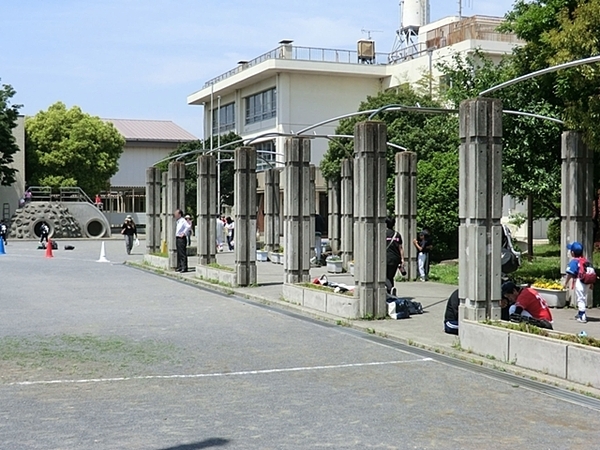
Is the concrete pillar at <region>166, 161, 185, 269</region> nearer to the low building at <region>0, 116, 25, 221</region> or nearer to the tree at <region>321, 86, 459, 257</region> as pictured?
the tree at <region>321, 86, 459, 257</region>

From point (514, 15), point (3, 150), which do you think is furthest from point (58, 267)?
point (3, 150)

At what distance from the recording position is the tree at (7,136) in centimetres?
6944

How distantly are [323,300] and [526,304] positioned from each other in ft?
16.0

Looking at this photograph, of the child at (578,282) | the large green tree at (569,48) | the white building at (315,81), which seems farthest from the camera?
the white building at (315,81)

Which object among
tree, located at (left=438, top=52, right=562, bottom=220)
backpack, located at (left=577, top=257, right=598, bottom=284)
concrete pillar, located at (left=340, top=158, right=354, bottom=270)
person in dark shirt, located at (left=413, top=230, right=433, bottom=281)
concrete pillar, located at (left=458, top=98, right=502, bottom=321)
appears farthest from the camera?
concrete pillar, located at (left=340, top=158, right=354, bottom=270)

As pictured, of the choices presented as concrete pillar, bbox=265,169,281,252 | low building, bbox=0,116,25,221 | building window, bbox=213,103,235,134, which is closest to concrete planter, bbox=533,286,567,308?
concrete pillar, bbox=265,169,281,252

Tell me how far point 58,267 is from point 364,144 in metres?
18.3

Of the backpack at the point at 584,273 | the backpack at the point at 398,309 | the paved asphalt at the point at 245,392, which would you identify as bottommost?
the paved asphalt at the point at 245,392

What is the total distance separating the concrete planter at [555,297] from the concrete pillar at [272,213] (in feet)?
61.4

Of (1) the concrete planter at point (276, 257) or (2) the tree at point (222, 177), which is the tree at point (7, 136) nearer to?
(2) the tree at point (222, 177)

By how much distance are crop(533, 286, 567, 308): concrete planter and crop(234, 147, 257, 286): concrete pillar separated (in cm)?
754

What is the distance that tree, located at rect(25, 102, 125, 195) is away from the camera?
76.6 meters

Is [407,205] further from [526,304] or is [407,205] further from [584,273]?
[526,304]

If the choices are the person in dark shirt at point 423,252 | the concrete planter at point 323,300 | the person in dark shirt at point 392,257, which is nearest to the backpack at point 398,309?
the concrete planter at point 323,300
